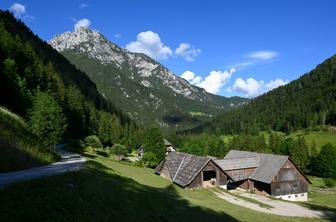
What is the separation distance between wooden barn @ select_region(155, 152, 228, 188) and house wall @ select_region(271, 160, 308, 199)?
12.4 meters

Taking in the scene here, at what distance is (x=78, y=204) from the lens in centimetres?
1738

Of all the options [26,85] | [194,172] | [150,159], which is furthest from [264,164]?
[26,85]

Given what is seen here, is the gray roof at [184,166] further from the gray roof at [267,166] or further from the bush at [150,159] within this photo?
the bush at [150,159]

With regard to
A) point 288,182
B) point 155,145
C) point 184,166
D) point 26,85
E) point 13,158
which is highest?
point 26,85

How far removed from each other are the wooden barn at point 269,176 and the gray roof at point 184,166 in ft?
29.1

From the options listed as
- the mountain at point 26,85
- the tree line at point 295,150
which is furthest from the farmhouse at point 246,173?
the tree line at point 295,150

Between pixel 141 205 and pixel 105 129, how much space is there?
118 metres

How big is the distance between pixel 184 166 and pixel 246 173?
56.7 ft

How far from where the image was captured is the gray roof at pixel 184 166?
5712 centimetres

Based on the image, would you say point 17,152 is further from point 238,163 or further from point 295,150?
point 295,150

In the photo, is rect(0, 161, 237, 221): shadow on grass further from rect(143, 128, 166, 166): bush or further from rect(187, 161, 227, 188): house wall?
rect(143, 128, 166, 166): bush

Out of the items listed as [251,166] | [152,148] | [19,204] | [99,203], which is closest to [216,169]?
[251,166]

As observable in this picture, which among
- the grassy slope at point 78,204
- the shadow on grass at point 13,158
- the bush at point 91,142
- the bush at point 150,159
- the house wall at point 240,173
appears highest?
the bush at point 91,142

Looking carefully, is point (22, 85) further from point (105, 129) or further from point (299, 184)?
point (105, 129)
